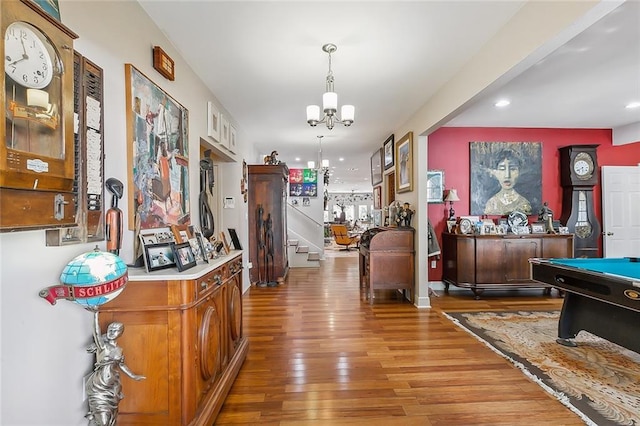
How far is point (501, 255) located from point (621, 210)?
2496 millimetres

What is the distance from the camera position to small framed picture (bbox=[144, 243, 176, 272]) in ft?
5.79

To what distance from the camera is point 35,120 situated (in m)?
1.10

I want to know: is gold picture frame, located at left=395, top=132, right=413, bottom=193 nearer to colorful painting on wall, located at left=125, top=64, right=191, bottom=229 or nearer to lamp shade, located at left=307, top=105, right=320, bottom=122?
lamp shade, located at left=307, top=105, right=320, bottom=122

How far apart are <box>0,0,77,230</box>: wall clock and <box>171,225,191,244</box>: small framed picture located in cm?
78

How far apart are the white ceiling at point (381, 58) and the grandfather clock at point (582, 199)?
577 millimetres

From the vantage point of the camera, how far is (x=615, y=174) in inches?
206

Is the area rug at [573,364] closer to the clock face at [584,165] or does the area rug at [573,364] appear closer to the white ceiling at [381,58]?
the white ceiling at [381,58]

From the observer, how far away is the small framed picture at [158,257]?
177 cm

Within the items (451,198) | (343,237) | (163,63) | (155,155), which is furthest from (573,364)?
(343,237)

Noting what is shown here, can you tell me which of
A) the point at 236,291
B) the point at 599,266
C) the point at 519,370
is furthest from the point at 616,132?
the point at 236,291

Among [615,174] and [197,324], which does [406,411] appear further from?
[615,174]

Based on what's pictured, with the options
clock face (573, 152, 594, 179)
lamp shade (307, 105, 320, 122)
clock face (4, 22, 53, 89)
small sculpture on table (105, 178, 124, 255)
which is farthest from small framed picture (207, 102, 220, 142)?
clock face (573, 152, 594, 179)

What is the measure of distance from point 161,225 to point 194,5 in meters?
1.56

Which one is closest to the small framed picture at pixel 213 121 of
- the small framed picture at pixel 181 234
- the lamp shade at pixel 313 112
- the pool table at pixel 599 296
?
the lamp shade at pixel 313 112
